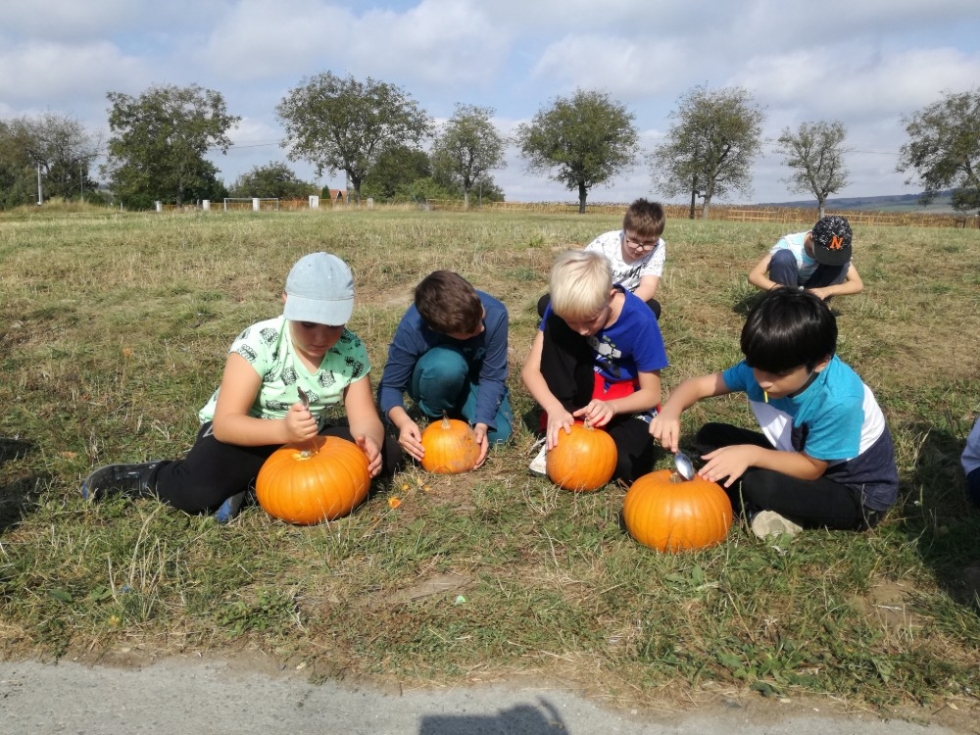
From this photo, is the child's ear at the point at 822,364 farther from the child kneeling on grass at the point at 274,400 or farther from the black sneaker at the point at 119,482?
the black sneaker at the point at 119,482

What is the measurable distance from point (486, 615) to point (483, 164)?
85.6 metres

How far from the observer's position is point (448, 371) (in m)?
4.49

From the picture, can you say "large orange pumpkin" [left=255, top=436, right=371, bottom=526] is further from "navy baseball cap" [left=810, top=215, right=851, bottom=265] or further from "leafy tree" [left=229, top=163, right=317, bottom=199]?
"leafy tree" [left=229, top=163, right=317, bottom=199]

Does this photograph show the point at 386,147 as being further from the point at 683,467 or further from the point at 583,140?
the point at 683,467

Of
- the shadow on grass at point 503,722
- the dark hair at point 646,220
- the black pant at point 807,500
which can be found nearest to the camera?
the shadow on grass at point 503,722

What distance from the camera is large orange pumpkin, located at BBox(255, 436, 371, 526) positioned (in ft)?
11.6

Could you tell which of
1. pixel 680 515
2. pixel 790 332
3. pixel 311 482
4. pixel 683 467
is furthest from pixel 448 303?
pixel 790 332

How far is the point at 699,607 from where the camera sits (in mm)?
2945

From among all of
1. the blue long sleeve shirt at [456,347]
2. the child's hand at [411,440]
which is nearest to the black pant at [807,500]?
the blue long sleeve shirt at [456,347]

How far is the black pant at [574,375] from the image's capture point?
14.0 feet

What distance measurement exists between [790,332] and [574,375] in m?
1.62

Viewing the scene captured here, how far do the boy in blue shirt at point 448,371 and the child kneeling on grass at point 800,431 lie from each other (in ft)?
3.95

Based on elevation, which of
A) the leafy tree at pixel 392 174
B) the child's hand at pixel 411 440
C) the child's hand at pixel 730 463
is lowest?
the child's hand at pixel 411 440

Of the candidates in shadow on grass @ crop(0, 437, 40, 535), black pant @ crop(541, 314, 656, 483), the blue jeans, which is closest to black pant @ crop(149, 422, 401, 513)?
shadow on grass @ crop(0, 437, 40, 535)
